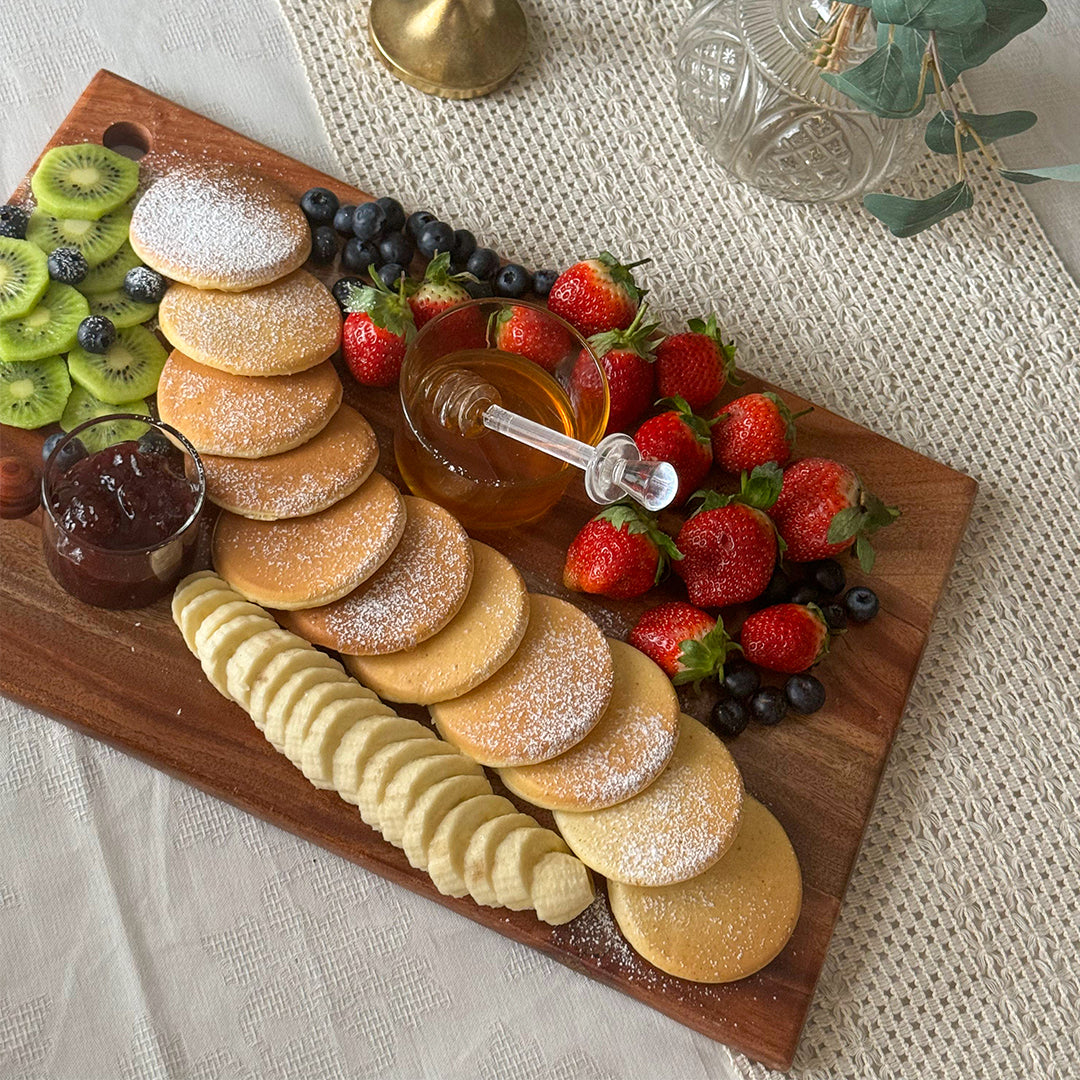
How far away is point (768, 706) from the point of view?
159cm

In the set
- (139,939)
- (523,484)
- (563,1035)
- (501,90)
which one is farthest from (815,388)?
(139,939)

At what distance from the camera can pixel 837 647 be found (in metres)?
1.68

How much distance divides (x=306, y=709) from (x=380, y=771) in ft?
0.38

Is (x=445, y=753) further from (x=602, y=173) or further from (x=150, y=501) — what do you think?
(x=602, y=173)

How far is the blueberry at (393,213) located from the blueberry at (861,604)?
33.7 inches

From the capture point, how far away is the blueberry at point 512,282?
1.75 m

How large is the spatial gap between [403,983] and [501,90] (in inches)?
55.7

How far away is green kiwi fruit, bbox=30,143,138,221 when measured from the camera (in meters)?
1.67

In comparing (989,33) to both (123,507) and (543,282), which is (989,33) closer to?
(543,282)

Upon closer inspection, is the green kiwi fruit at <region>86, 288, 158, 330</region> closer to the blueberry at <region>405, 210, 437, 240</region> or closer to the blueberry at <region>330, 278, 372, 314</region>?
the blueberry at <region>330, 278, 372, 314</region>

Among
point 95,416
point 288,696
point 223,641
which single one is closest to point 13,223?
point 95,416

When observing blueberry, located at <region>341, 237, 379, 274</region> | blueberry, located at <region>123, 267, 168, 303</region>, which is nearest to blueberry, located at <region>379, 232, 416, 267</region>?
blueberry, located at <region>341, 237, 379, 274</region>

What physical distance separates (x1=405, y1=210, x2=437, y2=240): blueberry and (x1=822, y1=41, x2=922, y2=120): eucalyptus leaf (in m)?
0.64

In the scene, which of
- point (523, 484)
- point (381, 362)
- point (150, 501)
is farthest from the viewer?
point (381, 362)
